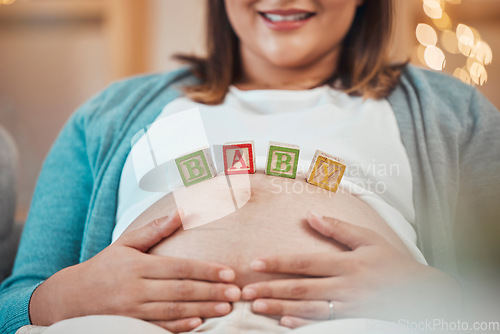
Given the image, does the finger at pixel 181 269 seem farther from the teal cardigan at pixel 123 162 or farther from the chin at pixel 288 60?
the chin at pixel 288 60

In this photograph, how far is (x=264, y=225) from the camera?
15.6 inches

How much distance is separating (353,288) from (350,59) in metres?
0.39

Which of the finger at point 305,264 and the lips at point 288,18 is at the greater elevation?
the lips at point 288,18

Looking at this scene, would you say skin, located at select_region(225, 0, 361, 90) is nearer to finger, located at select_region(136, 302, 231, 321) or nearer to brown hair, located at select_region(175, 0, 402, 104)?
brown hair, located at select_region(175, 0, 402, 104)

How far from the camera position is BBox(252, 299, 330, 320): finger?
0.34 meters

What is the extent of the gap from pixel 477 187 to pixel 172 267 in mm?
303

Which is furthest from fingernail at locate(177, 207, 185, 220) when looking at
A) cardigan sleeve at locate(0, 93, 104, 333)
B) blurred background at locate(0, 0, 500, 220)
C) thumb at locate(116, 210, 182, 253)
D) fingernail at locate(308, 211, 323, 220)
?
blurred background at locate(0, 0, 500, 220)

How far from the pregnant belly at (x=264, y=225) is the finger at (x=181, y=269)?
0.04ft

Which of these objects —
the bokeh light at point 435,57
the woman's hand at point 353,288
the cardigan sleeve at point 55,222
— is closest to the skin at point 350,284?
the woman's hand at point 353,288

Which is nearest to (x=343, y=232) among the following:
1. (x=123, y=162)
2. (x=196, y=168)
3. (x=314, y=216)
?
(x=314, y=216)

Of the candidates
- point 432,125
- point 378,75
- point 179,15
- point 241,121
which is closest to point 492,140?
point 432,125

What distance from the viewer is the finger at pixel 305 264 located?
14.0 inches

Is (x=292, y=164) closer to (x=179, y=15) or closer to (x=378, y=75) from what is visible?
(x=378, y=75)

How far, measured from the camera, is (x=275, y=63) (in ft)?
1.87
